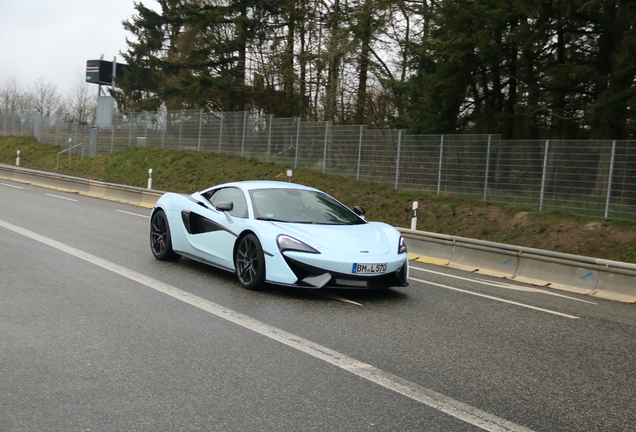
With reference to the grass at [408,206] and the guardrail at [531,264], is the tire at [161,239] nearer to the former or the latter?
the guardrail at [531,264]

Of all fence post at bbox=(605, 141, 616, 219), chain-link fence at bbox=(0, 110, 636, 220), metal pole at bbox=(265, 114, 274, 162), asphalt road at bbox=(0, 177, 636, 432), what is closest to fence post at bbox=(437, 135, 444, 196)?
chain-link fence at bbox=(0, 110, 636, 220)

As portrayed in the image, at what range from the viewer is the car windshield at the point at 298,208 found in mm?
8105

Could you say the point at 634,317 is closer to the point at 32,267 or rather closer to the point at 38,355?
the point at 38,355

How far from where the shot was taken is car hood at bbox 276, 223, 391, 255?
728 cm

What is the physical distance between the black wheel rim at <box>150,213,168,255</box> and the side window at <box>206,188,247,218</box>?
0.95 m

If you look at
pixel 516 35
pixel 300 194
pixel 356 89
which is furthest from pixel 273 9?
pixel 300 194

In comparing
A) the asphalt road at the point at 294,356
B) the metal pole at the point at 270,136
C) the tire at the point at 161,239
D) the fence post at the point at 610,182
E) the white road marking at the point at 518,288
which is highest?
the metal pole at the point at 270,136

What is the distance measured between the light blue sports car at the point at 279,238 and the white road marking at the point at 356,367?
2.86 feet

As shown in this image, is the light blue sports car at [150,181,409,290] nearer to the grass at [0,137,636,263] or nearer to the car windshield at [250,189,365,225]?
the car windshield at [250,189,365,225]

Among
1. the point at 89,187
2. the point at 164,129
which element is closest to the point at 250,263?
the point at 89,187

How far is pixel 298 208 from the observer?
27.5ft

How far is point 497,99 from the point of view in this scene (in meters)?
22.1

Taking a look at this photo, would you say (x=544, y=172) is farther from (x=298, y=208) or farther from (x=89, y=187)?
(x=89, y=187)

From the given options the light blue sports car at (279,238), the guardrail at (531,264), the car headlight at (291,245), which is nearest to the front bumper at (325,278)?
the light blue sports car at (279,238)
